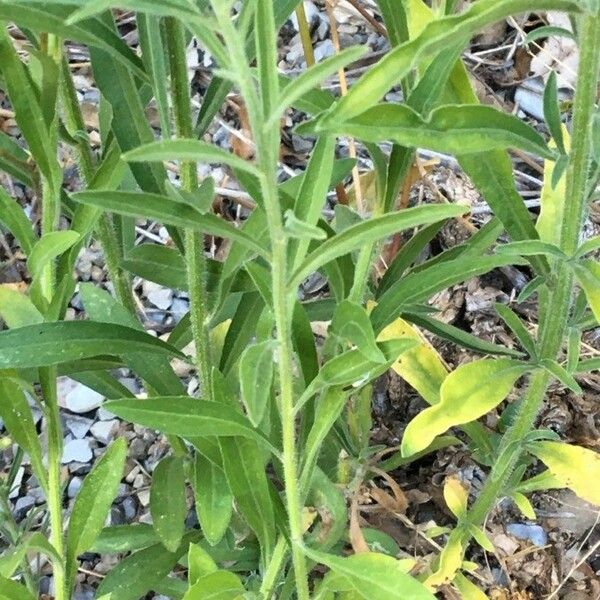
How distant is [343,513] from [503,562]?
484 mm

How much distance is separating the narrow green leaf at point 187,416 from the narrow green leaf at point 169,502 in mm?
223

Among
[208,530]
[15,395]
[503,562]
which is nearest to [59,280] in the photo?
[15,395]

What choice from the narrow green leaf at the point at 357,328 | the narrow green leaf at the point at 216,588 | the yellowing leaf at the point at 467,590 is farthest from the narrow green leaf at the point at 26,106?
the yellowing leaf at the point at 467,590

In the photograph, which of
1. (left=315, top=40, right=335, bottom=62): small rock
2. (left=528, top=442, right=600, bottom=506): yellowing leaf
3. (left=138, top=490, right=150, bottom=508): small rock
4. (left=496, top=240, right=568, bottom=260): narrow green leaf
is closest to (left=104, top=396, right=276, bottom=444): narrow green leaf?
(left=496, top=240, right=568, bottom=260): narrow green leaf

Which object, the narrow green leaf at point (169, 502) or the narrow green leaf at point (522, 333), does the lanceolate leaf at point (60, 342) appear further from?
the narrow green leaf at point (522, 333)

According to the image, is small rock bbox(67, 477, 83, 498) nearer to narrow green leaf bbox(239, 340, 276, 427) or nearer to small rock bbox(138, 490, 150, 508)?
small rock bbox(138, 490, 150, 508)

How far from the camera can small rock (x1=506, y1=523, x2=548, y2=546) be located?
1.34 meters

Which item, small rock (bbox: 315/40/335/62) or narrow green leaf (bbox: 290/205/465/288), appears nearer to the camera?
narrow green leaf (bbox: 290/205/465/288)

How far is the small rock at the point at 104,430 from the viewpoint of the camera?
1.46 meters

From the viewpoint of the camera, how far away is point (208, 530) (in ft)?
2.81

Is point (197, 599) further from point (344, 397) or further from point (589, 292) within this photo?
point (589, 292)

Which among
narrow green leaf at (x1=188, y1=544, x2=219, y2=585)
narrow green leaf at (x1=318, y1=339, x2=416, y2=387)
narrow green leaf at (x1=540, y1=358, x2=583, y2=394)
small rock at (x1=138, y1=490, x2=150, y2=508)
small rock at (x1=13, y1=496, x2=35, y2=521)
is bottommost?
small rock at (x1=138, y1=490, x2=150, y2=508)

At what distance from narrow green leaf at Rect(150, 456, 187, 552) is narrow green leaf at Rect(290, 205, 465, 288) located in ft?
1.40

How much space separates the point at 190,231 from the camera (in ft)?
2.66
